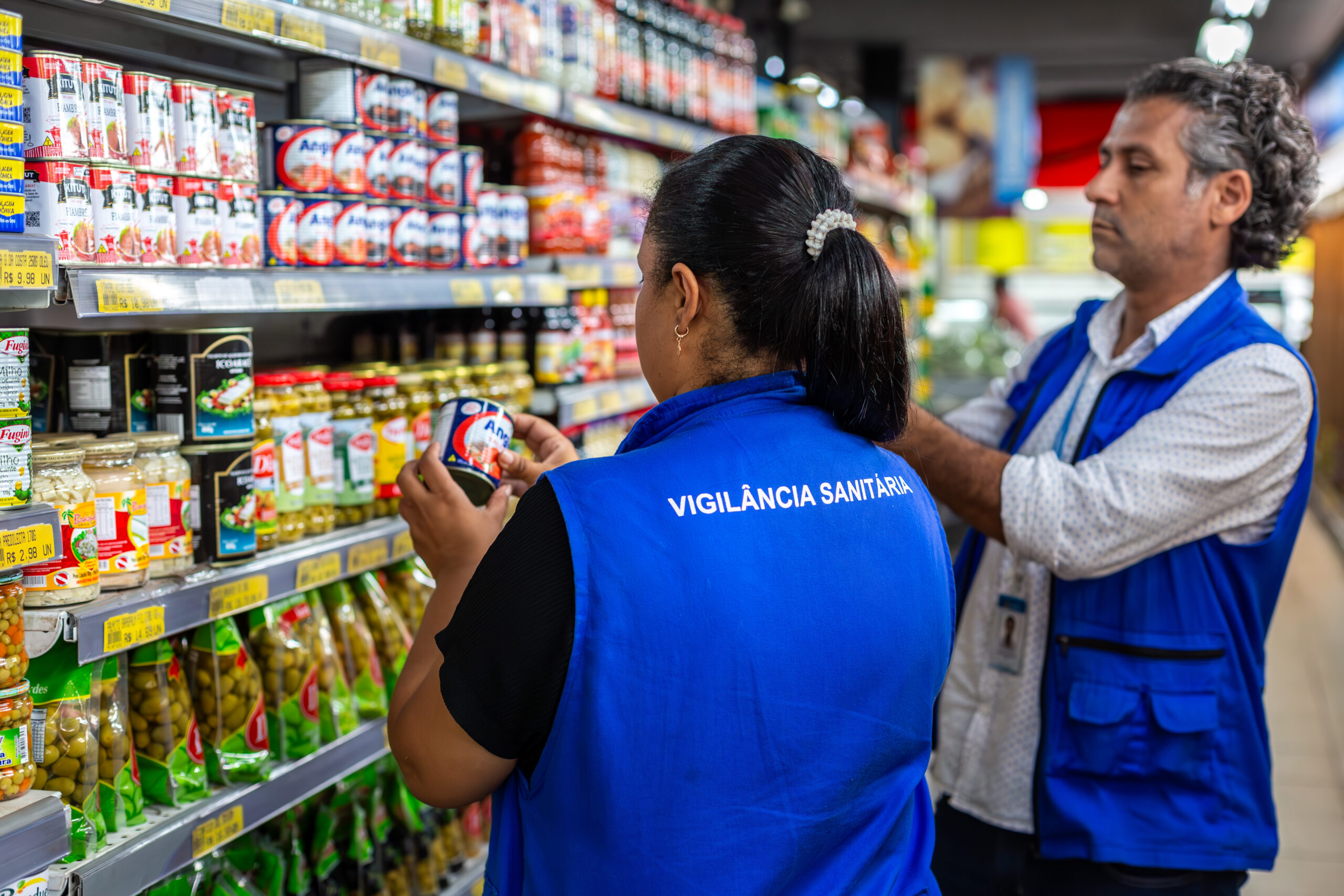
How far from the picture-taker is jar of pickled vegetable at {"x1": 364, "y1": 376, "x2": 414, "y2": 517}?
83.3 inches

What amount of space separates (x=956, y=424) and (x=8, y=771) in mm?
1799

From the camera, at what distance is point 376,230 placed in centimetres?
202

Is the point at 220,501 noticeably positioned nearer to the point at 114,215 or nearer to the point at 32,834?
the point at 114,215

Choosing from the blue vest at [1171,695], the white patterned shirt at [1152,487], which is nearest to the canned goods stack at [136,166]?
the white patterned shirt at [1152,487]

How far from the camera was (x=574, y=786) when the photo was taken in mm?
1039

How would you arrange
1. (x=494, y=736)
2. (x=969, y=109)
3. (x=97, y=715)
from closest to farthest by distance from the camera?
1. (x=494, y=736)
2. (x=97, y=715)
3. (x=969, y=109)

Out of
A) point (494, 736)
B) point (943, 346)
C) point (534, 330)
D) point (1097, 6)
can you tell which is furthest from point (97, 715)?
point (1097, 6)

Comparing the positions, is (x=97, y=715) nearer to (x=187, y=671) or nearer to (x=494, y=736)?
(x=187, y=671)

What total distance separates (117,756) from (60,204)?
0.78 metres

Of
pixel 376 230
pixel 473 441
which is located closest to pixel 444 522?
pixel 473 441

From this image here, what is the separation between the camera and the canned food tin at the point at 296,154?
1901 millimetres

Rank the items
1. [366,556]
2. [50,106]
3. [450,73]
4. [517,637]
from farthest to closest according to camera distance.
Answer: [450,73] < [366,556] < [50,106] < [517,637]

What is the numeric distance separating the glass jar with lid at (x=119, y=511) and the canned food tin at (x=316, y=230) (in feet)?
1.66

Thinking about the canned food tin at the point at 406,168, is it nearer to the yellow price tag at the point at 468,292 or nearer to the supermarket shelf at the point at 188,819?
the yellow price tag at the point at 468,292
